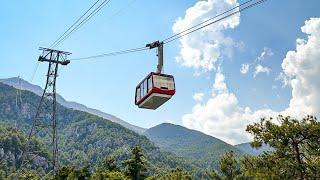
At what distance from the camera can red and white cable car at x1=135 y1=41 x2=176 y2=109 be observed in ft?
92.3

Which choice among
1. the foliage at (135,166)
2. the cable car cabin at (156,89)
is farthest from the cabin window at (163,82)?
the foliage at (135,166)

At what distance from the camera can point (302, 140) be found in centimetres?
4406

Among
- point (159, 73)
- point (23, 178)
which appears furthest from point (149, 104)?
point (23, 178)

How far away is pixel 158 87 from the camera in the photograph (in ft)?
92.6

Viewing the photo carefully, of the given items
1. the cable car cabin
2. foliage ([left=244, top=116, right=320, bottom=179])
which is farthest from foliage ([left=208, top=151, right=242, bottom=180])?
the cable car cabin

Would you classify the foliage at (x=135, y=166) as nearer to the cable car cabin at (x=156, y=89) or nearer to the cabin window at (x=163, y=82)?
the cable car cabin at (x=156, y=89)

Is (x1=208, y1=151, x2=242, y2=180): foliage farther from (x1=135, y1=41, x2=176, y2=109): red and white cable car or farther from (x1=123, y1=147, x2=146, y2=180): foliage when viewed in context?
(x1=135, y1=41, x2=176, y2=109): red and white cable car

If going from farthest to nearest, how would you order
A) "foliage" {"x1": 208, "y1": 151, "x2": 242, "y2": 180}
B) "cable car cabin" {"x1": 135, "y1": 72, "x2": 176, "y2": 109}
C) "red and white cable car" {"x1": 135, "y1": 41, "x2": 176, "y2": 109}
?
1. "foliage" {"x1": 208, "y1": 151, "x2": 242, "y2": 180}
2. "cable car cabin" {"x1": 135, "y1": 72, "x2": 176, "y2": 109}
3. "red and white cable car" {"x1": 135, "y1": 41, "x2": 176, "y2": 109}

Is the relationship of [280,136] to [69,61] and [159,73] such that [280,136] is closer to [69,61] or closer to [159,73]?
[159,73]

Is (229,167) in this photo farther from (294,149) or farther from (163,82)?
(163,82)

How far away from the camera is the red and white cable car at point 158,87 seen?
2814 cm

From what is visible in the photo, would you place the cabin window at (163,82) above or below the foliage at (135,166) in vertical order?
above

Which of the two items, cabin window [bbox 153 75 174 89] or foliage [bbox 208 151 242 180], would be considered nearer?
cabin window [bbox 153 75 174 89]

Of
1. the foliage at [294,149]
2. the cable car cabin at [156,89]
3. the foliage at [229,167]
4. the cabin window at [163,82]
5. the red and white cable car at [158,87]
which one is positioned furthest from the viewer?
the foliage at [229,167]
